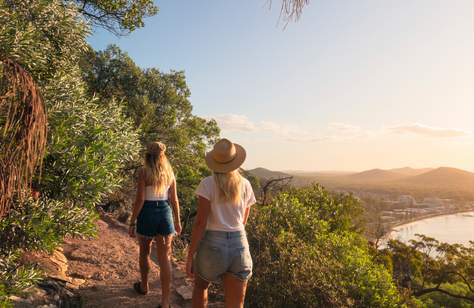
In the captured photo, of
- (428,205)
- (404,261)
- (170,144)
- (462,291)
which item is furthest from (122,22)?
(428,205)

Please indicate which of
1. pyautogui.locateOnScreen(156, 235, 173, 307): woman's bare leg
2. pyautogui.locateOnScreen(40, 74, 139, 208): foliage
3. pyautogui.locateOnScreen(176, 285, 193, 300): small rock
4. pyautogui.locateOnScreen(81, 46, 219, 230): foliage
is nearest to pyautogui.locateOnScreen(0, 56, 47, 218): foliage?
pyautogui.locateOnScreen(40, 74, 139, 208): foliage

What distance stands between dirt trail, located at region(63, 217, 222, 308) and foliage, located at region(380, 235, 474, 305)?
2491 centimetres

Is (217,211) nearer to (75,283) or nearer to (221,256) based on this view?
(221,256)

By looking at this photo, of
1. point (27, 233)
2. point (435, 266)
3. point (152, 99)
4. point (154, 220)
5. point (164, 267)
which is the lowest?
point (435, 266)

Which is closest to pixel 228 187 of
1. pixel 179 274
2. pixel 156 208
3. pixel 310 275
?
pixel 156 208

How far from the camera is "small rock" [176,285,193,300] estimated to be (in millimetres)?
6635

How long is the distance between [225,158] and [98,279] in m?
4.84

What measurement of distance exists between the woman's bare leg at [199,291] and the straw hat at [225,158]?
1.12 metres

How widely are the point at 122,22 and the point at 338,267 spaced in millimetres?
9249

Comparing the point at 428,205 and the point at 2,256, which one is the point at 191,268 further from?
the point at 428,205

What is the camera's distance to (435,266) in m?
31.3

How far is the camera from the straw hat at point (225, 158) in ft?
11.9

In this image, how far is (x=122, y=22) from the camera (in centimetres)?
1125

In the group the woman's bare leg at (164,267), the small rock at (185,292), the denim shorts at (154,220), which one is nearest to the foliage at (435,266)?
the small rock at (185,292)
